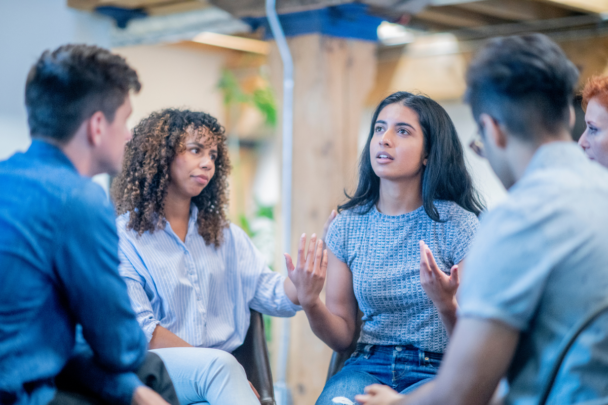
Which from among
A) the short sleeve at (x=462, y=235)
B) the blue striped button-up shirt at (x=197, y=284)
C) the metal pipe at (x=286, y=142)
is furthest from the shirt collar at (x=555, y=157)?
the metal pipe at (x=286, y=142)

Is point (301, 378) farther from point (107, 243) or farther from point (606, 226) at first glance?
point (606, 226)

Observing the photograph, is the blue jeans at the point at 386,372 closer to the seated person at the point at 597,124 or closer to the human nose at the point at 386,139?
the human nose at the point at 386,139

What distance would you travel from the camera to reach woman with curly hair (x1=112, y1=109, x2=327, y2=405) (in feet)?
5.93

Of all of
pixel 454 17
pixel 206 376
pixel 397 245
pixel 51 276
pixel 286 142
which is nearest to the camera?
pixel 51 276

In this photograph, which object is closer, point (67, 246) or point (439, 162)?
point (67, 246)

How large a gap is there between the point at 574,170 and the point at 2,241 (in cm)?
104

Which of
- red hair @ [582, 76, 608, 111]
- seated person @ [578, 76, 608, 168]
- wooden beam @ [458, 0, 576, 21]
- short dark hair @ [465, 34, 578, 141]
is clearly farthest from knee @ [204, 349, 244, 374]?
wooden beam @ [458, 0, 576, 21]

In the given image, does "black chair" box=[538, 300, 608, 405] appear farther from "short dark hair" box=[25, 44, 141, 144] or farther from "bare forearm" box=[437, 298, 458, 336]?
"short dark hair" box=[25, 44, 141, 144]

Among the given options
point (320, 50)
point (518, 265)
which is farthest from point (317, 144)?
point (518, 265)

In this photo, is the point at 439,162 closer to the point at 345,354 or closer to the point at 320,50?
the point at 345,354

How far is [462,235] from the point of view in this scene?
1.77m

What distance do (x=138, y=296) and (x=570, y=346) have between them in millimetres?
1213

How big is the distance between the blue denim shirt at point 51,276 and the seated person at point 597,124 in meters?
1.50

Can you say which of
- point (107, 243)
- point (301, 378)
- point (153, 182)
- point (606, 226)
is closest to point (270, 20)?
point (153, 182)
